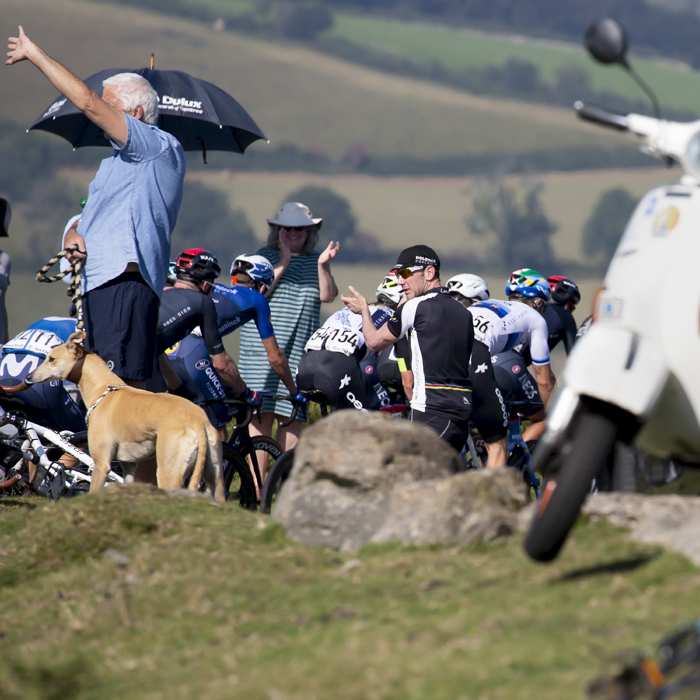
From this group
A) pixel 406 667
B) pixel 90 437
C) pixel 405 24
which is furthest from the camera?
pixel 405 24

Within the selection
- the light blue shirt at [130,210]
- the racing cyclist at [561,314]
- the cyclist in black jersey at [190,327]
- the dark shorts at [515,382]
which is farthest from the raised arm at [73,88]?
the racing cyclist at [561,314]

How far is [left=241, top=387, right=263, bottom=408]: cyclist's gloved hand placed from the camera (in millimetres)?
9102

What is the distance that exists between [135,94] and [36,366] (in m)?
2.77

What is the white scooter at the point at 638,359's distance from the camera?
409 centimetres

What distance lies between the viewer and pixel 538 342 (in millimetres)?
10375

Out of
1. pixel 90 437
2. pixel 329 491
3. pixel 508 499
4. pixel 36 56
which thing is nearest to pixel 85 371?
pixel 90 437

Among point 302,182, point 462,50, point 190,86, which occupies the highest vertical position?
point 462,50

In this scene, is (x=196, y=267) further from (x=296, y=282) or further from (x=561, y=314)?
(x=561, y=314)

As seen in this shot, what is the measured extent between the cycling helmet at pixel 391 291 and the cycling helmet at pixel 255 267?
3.53 ft

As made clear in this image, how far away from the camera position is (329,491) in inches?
218

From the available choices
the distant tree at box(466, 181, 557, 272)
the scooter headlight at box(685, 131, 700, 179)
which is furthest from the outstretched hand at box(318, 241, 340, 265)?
the distant tree at box(466, 181, 557, 272)

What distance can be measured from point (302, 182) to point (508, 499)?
8731 cm

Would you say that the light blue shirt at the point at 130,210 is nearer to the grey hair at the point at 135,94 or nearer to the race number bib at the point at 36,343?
the grey hair at the point at 135,94

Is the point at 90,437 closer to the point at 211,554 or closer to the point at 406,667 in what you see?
the point at 211,554
